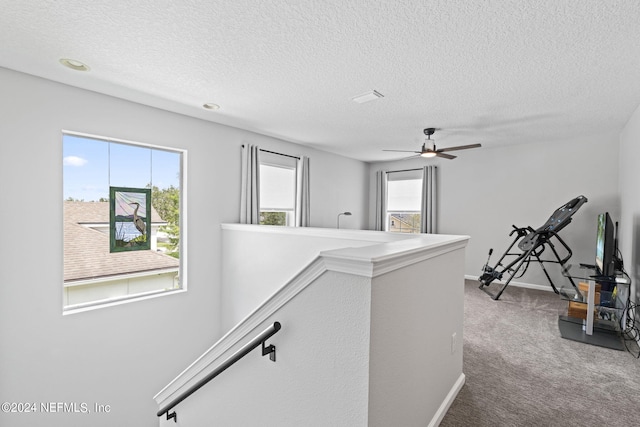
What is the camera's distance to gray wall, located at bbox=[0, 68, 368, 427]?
263 centimetres

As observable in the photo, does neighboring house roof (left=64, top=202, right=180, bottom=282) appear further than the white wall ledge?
Yes

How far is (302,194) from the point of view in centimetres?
542

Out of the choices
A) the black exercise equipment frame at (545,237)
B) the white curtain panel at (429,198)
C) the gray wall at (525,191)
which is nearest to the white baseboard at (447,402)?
the black exercise equipment frame at (545,237)

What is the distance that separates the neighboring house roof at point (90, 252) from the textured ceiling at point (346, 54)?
1.29 meters

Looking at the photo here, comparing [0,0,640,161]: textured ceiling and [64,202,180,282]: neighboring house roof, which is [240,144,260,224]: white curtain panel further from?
[64,202,180,282]: neighboring house roof

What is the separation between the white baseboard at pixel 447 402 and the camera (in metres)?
1.75

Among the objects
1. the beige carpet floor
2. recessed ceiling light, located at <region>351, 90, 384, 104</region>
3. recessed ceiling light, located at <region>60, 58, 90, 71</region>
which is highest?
recessed ceiling light, located at <region>351, 90, 384, 104</region>

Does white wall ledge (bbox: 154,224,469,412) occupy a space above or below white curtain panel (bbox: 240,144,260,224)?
below

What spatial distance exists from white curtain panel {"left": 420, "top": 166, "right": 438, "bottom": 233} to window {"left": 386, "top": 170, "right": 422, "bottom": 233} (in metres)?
0.26

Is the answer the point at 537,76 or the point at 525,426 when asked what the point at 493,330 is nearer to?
the point at 525,426

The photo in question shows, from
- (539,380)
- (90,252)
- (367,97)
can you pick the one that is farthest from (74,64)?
(539,380)

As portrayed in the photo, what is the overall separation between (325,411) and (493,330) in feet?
9.60

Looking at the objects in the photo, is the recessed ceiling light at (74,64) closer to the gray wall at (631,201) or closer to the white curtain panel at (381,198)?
the gray wall at (631,201)

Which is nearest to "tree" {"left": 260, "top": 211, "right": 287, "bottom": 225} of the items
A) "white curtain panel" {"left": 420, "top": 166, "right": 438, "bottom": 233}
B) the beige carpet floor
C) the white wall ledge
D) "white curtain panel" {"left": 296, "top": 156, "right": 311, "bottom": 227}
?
"white curtain panel" {"left": 296, "top": 156, "right": 311, "bottom": 227}
